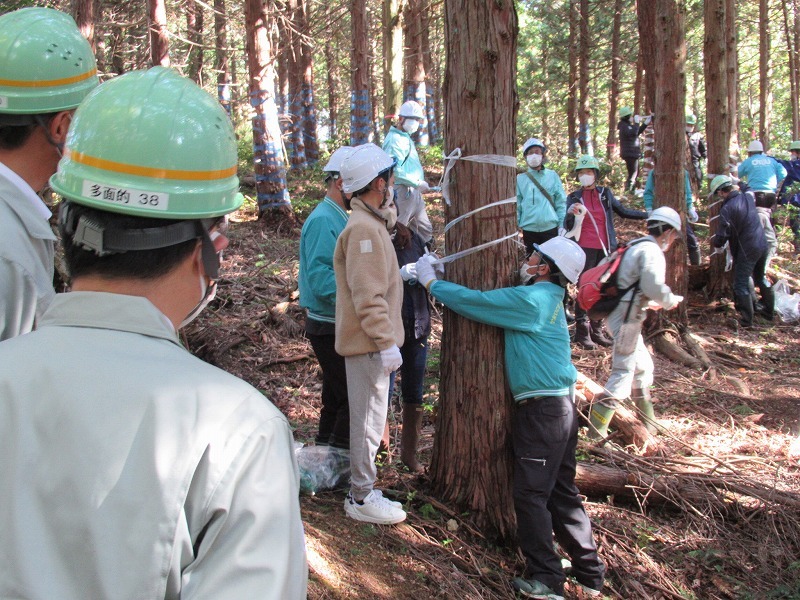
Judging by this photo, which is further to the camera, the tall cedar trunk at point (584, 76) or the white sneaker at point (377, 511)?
the tall cedar trunk at point (584, 76)

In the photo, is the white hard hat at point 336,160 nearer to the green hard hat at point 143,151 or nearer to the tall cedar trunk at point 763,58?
the green hard hat at point 143,151

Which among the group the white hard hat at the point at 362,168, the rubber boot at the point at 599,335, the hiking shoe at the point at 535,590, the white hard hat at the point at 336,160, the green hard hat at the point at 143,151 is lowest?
the hiking shoe at the point at 535,590

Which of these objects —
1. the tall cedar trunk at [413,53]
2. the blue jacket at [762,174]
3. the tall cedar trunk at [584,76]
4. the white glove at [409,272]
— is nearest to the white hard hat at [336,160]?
the white glove at [409,272]

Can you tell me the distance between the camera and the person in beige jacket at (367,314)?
398 cm

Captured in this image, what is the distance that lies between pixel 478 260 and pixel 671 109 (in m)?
5.85

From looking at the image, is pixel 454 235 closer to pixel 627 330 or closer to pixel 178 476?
pixel 627 330

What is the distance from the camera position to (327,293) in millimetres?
4559

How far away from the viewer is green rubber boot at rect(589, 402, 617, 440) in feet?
19.2

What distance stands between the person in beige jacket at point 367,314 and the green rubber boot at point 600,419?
7.86 ft

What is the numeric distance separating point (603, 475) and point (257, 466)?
179 inches

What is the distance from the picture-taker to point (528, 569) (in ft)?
13.0

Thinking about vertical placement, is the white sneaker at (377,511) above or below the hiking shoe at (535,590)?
above

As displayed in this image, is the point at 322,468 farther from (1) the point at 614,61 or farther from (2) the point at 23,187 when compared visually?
(1) the point at 614,61

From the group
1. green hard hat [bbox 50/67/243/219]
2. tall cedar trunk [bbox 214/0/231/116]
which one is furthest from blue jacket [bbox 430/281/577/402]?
tall cedar trunk [bbox 214/0/231/116]
